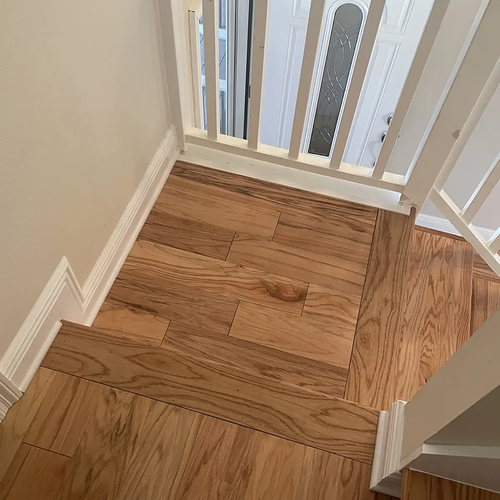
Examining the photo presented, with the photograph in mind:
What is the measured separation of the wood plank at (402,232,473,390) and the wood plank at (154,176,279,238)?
0.50m

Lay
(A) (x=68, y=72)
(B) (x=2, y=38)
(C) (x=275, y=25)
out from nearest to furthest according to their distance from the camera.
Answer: (B) (x=2, y=38) → (A) (x=68, y=72) → (C) (x=275, y=25)

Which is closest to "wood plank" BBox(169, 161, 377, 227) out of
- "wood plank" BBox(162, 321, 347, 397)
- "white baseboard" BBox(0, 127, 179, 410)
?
"white baseboard" BBox(0, 127, 179, 410)

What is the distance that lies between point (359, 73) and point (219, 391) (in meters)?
0.93

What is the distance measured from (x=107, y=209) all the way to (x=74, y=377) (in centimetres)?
46

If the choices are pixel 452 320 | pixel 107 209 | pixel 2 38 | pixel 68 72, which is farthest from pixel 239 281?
pixel 2 38

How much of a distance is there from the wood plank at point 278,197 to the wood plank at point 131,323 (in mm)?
522

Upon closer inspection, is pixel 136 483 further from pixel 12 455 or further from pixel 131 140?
pixel 131 140

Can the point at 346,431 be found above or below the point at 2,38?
below

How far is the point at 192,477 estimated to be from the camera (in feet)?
3.61

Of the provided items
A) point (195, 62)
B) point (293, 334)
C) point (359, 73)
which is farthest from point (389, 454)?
point (195, 62)

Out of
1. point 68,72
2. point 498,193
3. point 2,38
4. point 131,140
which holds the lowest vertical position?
point 498,193

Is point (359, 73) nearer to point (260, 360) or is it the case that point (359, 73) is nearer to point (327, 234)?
point (327, 234)

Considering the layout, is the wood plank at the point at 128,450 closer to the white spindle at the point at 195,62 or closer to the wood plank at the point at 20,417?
the wood plank at the point at 20,417

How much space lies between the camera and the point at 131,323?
4.67 feet
